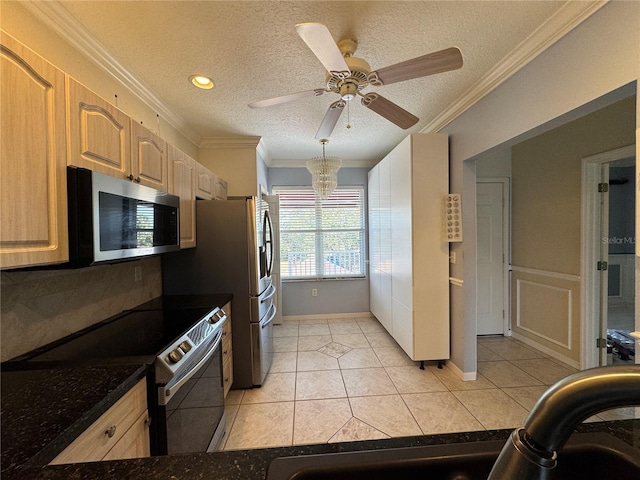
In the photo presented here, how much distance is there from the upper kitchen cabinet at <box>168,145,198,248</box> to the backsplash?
451 millimetres

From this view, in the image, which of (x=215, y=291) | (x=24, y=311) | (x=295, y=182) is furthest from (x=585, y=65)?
(x=295, y=182)

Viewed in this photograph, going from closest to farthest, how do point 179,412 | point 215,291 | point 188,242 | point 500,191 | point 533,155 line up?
point 179,412, point 188,242, point 215,291, point 533,155, point 500,191

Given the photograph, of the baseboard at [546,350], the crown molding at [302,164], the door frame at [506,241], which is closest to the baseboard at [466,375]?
the baseboard at [546,350]

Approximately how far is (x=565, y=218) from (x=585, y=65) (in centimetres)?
186

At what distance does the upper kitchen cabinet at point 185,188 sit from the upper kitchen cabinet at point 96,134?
0.50 meters

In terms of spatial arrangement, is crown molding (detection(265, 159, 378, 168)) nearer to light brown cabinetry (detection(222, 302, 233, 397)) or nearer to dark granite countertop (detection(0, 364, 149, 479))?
light brown cabinetry (detection(222, 302, 233, 397))

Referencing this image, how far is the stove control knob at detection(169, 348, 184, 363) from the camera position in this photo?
1259 mm

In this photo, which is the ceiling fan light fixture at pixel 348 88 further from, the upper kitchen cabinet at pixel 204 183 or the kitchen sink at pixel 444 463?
the kitchen sink at pixel 444 463

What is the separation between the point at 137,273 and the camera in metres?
2.09

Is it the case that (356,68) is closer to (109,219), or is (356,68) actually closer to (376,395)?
(109,219)

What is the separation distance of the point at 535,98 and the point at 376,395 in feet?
8.21

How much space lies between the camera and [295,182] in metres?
4.35

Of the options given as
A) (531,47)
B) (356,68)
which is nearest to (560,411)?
(356,68)

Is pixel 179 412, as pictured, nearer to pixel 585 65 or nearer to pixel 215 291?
pixel 215 291
